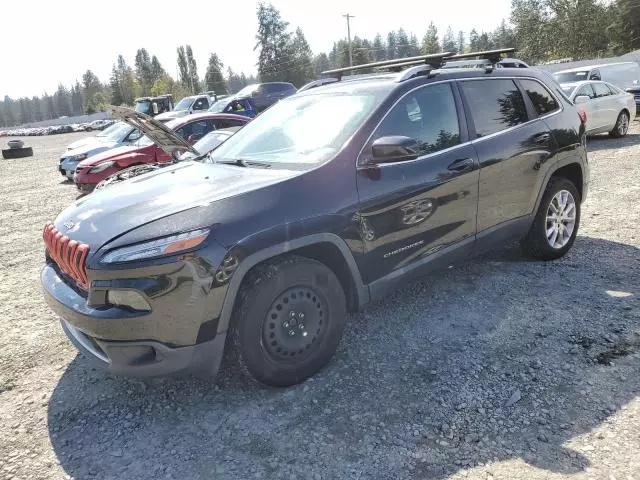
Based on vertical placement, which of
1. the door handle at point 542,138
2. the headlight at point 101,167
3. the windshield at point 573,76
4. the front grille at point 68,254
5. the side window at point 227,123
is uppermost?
the windshield at point 573,76

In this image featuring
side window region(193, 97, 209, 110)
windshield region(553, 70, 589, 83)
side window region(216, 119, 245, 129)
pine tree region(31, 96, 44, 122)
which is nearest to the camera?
side window region(216, 119, 245, 129)

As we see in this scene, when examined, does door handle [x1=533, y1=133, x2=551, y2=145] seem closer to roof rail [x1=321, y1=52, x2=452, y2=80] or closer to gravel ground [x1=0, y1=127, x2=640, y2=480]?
roof rail [x1=321, y1=52, x2=452, y2=80]

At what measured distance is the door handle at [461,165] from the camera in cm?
369

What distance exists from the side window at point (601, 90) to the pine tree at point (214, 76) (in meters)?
87.0

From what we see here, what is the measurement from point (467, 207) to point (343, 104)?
122 cm

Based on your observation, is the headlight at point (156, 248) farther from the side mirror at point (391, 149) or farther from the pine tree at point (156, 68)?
the pine tree at point (156, 68)

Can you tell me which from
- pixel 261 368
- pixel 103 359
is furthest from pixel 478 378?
pixel 103 359

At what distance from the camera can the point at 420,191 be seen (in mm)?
3463

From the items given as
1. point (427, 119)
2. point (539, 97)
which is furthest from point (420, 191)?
point (539, 97)

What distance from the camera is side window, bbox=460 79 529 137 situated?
157 inches

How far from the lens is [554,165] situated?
457 cm

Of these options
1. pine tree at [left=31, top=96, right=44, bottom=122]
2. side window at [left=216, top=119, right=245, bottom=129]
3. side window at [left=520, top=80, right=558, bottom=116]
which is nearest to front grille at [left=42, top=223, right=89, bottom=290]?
side window at [left=520, top=80, right=558, bottom=116]

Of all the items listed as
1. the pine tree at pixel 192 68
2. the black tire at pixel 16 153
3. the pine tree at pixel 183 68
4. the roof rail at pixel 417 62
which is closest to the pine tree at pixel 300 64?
the pine tree at pixel 192 68

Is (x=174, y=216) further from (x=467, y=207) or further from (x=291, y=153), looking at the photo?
(x=467, y=207)
